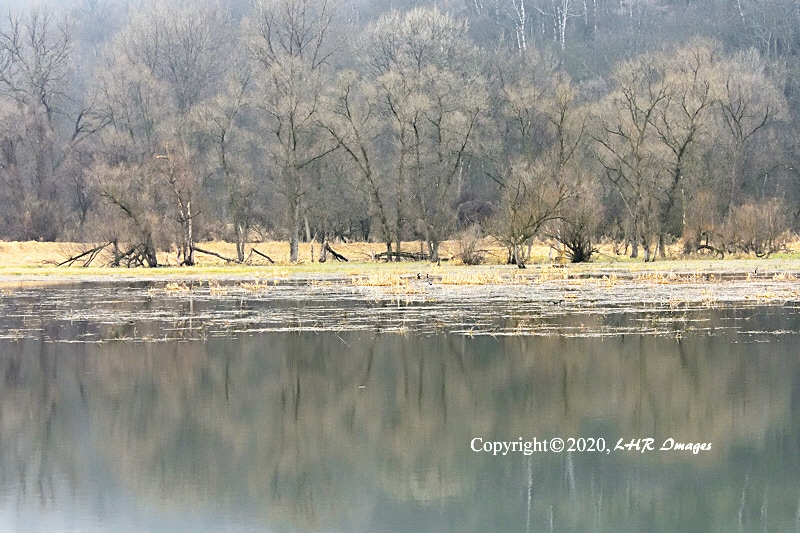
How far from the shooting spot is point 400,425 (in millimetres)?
12664

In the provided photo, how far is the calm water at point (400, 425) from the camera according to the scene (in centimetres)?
934

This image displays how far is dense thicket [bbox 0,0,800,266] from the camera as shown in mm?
53219

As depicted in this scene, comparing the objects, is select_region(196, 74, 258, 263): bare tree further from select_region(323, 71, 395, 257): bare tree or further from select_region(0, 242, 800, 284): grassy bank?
select_region(323, 71, 395, 257): bare tree

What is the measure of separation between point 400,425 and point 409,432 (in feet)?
1.38

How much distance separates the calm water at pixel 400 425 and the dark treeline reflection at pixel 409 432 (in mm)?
35

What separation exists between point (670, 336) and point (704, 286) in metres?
14.4

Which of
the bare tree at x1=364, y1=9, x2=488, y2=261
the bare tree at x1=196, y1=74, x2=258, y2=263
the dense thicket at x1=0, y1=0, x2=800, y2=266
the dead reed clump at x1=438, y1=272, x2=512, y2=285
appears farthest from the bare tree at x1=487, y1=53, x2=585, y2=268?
the bare tree at x1=196, y1=74, x2=258, y2=263

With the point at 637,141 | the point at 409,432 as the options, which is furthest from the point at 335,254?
the point at 409,432

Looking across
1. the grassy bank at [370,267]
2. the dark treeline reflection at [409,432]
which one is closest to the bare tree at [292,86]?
the grassy bank at [370,267]

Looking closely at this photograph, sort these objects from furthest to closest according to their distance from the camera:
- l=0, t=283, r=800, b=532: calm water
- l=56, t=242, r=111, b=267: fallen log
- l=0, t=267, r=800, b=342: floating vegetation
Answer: l=56, t=242, r=111, b=267: fallen log < l=0, t=267, r=800, b=342: floating vegetation < l=0, t=283, r=800, b=532: calm water

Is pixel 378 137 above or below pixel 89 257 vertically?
above

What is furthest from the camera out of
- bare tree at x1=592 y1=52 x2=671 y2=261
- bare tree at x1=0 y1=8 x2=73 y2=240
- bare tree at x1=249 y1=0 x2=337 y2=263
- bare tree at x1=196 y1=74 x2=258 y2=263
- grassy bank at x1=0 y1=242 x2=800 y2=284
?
bare tree at x1=0 y1=8 x2=73 y2=240

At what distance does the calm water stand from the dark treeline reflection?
0.11 feet

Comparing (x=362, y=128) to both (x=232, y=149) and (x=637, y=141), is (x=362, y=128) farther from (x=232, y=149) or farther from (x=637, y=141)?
(x=637, y=141)
